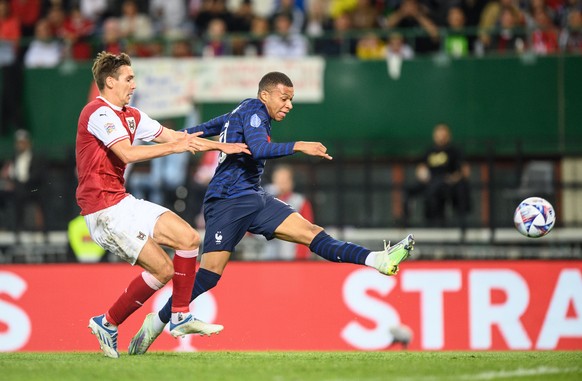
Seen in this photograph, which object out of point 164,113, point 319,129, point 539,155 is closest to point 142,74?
point 164,113

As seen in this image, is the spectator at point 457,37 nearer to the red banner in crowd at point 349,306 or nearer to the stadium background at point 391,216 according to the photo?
the stadium background at point 391,216

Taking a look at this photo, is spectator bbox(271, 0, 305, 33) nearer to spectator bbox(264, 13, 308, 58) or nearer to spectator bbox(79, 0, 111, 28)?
spectator bbox(264, 13, 308, 58)

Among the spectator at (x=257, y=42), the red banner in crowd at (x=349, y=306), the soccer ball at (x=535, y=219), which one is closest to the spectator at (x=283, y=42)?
the spectator at (x=257, y=42)

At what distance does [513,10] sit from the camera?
16.8m

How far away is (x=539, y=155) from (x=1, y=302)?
318 inches

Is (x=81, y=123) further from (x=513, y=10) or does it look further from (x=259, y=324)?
(x=513, y=10)

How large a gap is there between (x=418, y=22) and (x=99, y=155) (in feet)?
31.1

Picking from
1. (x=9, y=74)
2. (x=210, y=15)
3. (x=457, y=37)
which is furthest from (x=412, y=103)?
(x=9, y=74)

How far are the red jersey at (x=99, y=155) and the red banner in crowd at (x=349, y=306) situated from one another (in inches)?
159

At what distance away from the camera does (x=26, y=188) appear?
15.6 meters

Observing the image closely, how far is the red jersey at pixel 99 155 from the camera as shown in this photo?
854 centimetres

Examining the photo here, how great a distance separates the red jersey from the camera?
336 inches

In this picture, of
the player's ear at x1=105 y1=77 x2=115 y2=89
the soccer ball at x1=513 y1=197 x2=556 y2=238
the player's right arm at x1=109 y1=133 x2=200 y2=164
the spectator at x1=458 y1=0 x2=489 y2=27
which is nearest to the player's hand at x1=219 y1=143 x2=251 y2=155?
the player's right arm at x1=109 y1=133 x2=200 y2=164

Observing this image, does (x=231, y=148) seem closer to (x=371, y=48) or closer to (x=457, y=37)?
(x=371, y=48)
